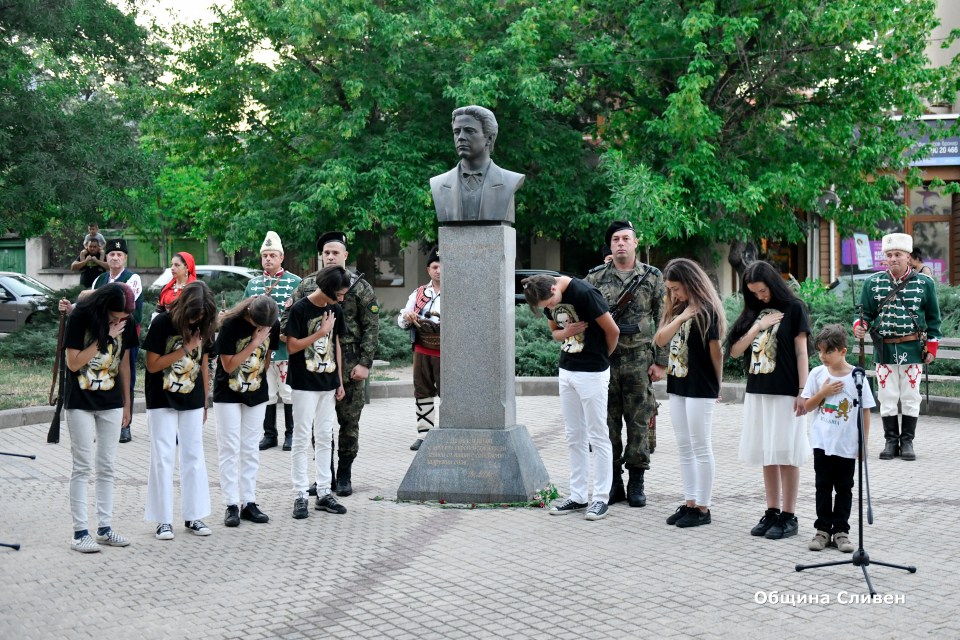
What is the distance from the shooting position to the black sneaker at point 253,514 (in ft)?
22.1

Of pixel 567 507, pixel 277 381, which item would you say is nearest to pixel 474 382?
pixel 567 507

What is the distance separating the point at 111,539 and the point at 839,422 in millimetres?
4350

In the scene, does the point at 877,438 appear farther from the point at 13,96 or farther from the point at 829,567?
the point at 13,96

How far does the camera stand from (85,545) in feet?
19.7

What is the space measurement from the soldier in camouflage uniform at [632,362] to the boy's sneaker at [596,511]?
0.47 m

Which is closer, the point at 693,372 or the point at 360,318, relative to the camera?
the point at 693,372

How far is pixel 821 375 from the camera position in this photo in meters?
5.96

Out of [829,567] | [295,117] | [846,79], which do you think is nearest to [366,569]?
[829,567]

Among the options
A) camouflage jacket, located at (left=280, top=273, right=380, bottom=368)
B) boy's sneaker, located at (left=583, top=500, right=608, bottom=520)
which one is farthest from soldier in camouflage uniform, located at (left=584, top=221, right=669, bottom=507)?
camouflage jacket, located at (left=280, top=273, right=380, bottom=368)

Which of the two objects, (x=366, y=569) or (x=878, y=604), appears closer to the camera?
(x=878, y=604)

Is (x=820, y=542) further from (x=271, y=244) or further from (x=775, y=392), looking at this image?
(x=271, y=244)

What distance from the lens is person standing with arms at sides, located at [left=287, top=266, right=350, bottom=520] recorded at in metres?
6.87

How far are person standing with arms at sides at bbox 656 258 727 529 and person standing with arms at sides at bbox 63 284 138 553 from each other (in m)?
3.34

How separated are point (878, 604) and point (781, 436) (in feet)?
Answer: 4.61
